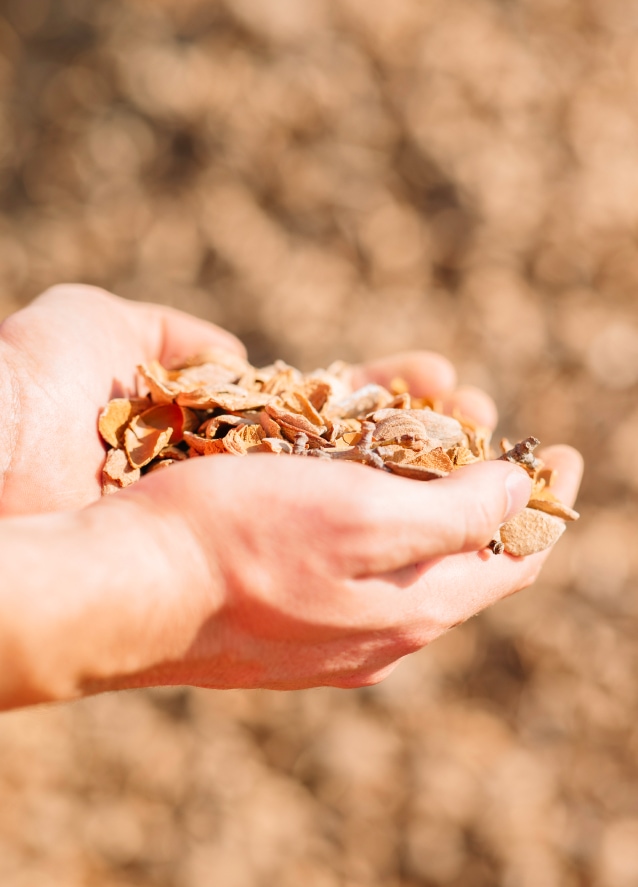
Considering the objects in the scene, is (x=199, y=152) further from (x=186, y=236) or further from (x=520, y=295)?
(x=520, y=295)

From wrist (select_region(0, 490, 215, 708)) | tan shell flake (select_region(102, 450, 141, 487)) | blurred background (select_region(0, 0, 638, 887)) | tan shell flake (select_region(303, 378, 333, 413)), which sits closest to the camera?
wrist (select_region(0, 490, 215, 708))

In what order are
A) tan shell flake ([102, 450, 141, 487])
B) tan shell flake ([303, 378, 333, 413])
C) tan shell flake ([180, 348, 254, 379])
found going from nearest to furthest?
1. tan shell flake ([102, 450, 141, 487])
2. tan shell flake ([303, 378, 333, 413])
3. tan shell flake ([180, 348, 254, 379])

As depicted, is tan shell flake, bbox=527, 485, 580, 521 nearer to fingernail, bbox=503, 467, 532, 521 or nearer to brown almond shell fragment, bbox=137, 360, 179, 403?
fingernail, bbox=503, 467, 532, 521

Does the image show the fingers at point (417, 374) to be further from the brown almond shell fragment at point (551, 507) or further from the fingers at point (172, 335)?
the brown almond shell fragment at point (551, 507)

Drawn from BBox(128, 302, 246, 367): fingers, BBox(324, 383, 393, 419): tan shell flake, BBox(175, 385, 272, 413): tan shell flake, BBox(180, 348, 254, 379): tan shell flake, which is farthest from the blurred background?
BBox(175, 385, 272, 413): tan shell flake

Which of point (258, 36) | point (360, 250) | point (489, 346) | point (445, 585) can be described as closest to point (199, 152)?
point (258, 36)

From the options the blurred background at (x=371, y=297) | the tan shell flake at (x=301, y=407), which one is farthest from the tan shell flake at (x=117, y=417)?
the blurred background at (x=371, y=297)

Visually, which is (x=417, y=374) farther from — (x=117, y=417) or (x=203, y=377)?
(x=117, y=417)

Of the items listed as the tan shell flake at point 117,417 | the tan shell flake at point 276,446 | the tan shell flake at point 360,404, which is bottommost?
the tan shell flake at point 117,417
